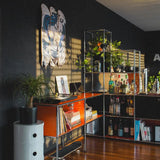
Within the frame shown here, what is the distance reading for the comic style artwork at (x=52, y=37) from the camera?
3.38m

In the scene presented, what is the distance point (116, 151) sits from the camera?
371 centimetres

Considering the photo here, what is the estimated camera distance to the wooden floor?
11.3 feet

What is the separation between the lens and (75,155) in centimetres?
353

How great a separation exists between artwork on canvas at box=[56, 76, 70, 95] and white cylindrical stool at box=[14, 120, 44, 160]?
1055mm

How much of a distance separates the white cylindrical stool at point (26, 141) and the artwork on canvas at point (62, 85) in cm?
106

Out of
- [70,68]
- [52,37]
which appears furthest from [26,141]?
[70,68]

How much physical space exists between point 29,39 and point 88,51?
171cm

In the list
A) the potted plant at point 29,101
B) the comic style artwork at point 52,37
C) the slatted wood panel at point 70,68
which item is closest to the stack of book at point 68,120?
the potted plant at point 29,101

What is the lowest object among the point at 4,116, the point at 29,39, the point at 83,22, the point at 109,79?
the point at 4,116

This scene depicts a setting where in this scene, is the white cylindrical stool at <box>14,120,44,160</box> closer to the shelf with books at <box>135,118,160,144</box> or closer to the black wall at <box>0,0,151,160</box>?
the black wall at <box>0,0,151,160</box>

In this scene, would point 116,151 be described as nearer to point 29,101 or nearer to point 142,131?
point 142,131

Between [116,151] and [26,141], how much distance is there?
163cm

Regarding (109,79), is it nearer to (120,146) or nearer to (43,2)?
(120,146)

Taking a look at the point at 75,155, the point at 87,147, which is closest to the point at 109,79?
the point at 87,147
